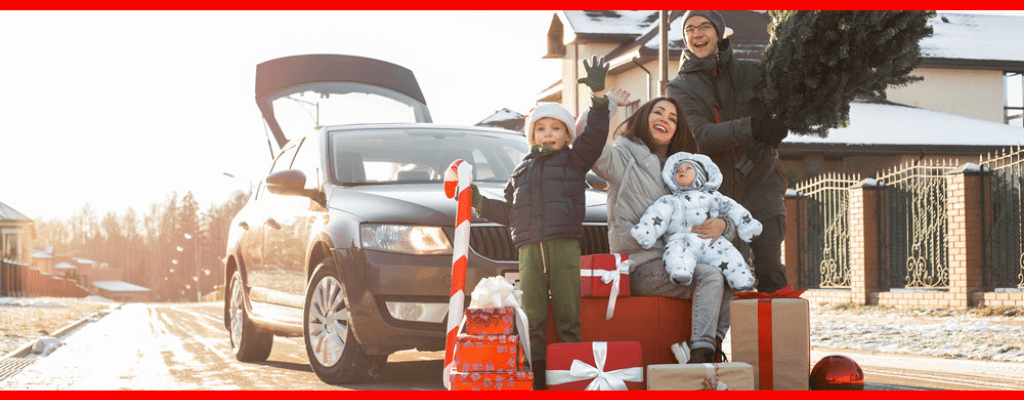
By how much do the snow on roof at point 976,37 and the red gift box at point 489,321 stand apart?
28.7m

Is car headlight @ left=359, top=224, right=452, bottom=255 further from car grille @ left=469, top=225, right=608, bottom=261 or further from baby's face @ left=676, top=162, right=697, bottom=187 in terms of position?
baby's face @ left=676, top=162, right=697, bottom=187

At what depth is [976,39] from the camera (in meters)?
33.6

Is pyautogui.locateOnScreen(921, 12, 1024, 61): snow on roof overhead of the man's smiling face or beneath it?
overhead

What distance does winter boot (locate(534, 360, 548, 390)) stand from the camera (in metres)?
4.85

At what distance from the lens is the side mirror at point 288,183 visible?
22.9ft

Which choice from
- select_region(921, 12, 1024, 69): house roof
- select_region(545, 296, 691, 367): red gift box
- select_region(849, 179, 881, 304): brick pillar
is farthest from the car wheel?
select_region(921, 12, 1024, 69): house roof

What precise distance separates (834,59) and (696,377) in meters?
1.90

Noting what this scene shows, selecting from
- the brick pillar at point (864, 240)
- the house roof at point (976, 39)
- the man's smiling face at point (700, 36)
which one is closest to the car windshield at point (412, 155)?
the man's smiling face at point (700, 36)

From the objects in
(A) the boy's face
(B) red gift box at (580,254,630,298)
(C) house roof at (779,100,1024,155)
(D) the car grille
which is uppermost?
(C) house roof at (779,100,1024,155)

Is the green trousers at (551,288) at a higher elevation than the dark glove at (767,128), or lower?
lower

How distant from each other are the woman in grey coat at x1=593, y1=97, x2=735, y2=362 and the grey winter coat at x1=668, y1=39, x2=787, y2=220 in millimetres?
175

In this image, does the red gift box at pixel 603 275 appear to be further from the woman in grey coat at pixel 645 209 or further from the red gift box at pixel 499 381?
the red gift box at pixel 499 381

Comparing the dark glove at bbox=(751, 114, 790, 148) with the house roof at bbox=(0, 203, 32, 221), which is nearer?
the dark glove at bbox=(751, 114, 790, 148)

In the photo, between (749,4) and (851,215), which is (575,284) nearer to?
(749,4)
